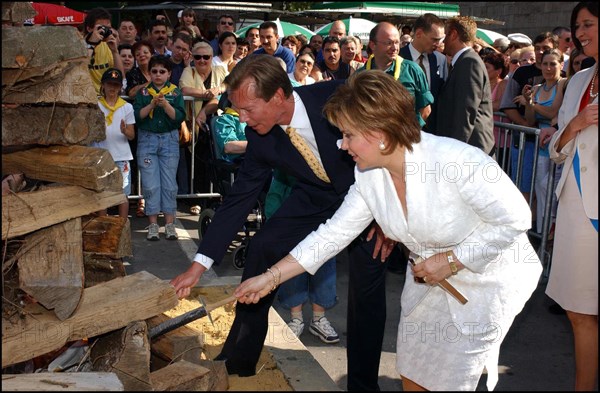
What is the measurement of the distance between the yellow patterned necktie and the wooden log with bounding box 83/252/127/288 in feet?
4.08

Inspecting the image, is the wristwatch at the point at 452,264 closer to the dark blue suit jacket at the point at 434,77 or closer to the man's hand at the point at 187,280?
the man's hand at the point at 187,280

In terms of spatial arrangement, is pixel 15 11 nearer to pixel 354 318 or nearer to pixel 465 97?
pixel 354 318

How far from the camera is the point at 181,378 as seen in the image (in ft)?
11.7

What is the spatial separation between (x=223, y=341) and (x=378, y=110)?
2223mm

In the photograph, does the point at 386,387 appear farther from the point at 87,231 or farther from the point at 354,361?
the point at 87,231

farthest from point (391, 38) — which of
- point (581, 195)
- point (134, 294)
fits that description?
point (134, 294)

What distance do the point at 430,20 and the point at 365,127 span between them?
163 inches

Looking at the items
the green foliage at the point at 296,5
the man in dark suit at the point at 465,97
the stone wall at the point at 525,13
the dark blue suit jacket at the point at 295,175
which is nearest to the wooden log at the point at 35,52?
the dark blue suit jacket at the point at 295,175

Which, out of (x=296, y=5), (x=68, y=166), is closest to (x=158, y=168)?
(x=68, y=166)

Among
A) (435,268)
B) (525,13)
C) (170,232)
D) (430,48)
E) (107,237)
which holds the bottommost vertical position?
(170,232)

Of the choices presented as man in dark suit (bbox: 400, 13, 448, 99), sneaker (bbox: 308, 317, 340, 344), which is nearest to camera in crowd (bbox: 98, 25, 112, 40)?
man in dark suit (bbox: 400, 13, 448, 99)

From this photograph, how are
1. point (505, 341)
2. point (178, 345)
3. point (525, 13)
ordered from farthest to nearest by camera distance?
point (525, 13) → point (505, 341) → point (178, 345)

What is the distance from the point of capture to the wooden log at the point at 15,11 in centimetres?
371

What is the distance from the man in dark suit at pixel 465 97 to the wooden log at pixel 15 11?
3702 mm
